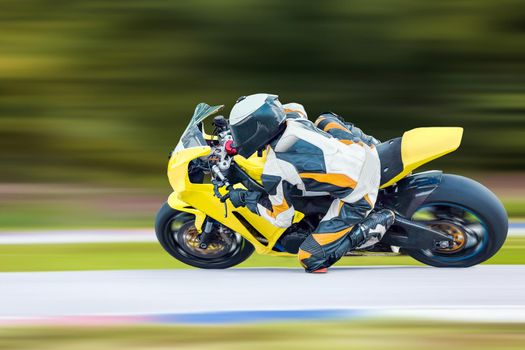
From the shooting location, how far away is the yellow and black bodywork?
6.32 meters

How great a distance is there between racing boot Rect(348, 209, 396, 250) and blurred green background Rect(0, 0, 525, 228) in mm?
5473

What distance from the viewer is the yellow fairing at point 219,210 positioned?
648 centimetres

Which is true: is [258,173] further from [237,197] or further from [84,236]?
[84,236]

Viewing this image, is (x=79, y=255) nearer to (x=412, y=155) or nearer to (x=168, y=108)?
(x=412, y=155)

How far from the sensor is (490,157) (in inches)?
471

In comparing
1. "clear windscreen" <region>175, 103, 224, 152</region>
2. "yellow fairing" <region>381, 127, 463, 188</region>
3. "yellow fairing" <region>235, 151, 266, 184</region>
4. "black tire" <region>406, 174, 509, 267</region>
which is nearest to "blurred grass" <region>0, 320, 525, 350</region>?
"black tire" <region>406, 174, 509, 267</region>

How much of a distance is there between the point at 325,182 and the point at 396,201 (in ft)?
1.96
